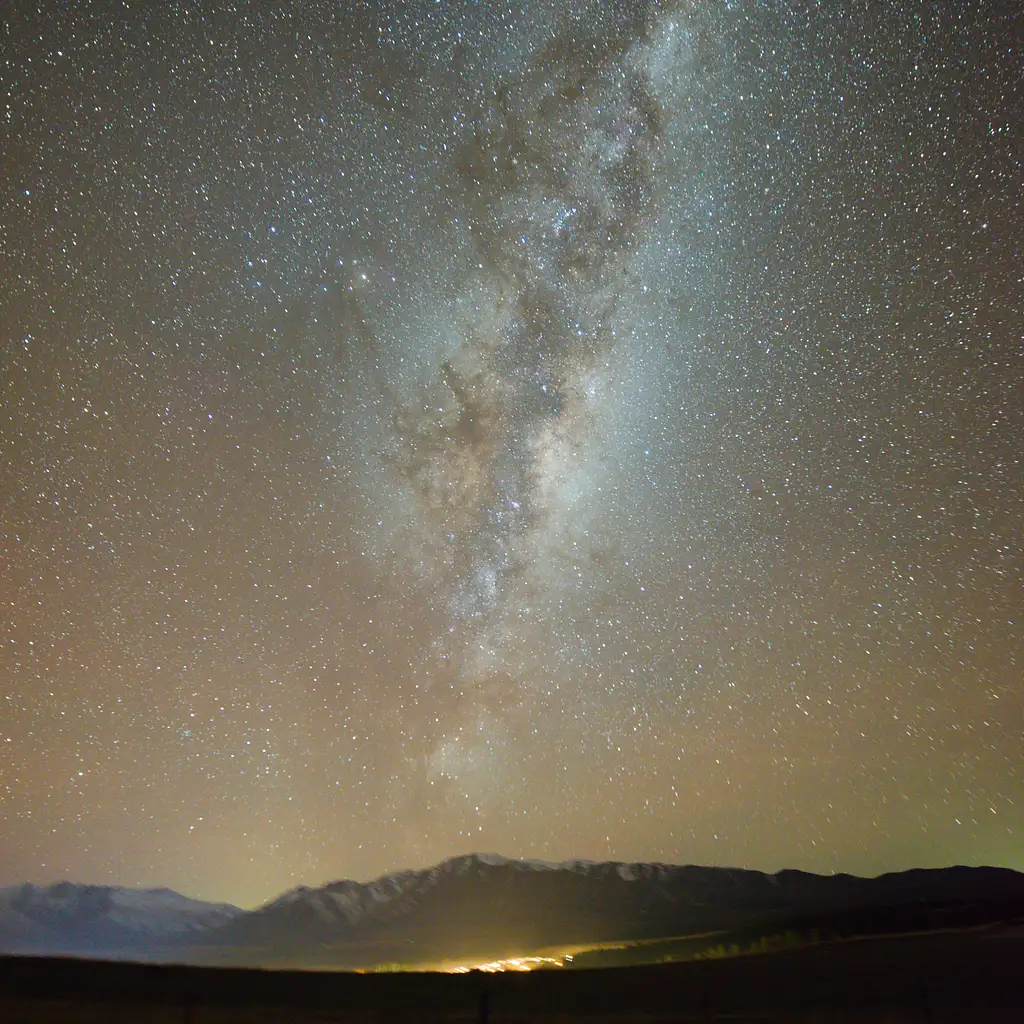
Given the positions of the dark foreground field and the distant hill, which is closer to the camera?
the dark foreground field

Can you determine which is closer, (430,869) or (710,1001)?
(710,1001)

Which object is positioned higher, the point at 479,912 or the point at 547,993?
the point at 547,993

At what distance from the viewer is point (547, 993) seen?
3855 millimetres

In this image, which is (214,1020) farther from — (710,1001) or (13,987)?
(710,1001)

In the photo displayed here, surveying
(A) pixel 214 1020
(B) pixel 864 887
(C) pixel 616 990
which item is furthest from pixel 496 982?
(B) pixel 864 887

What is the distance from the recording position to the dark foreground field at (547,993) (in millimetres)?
3428

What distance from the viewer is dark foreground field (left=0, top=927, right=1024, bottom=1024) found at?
3428 mm

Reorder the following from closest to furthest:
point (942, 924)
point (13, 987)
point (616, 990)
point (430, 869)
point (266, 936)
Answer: point (13, 987), point (616, 990), point (942, 924), point (266, 936), point (430, 869)

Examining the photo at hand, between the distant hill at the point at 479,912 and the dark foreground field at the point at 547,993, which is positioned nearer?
the dark foreground field at the point at 547,993

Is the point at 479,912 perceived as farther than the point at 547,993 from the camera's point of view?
Yes

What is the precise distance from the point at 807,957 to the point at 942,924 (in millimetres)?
4902

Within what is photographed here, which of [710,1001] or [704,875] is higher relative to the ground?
[710,1001]

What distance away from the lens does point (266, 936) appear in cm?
15725

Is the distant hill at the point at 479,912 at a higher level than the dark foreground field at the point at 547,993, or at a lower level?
lower
